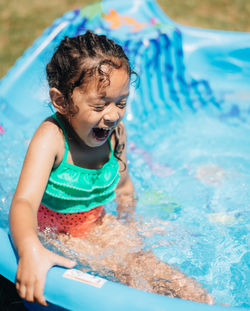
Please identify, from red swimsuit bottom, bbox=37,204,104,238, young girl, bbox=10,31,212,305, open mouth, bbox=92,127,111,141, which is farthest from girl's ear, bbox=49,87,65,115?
red swimsuit bottom, bbox=37,204,104,238

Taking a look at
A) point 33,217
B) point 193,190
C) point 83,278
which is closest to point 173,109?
point 193,190

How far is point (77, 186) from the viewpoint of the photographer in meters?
1.89

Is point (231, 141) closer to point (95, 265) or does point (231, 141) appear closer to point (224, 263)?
point (224, 263)

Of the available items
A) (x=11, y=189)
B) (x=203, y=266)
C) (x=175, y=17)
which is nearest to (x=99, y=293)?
(x=203, y=266)

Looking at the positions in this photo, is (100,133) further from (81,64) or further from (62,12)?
(62,12)

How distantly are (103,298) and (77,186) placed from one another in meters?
0.65

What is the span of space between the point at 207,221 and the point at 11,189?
1.09 meters

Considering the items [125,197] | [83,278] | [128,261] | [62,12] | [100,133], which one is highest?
[62,12]

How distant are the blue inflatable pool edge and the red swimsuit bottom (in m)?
0.58

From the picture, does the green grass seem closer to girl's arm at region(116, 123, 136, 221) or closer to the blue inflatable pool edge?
girl's arm at region(116, 123, 136, 221)

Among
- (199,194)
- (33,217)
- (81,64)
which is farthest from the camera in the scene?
(199,194)

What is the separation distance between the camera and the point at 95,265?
6.14 ft

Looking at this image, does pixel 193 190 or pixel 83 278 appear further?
pixel 193 190

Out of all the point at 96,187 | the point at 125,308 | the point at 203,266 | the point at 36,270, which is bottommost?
the point at 203,266
